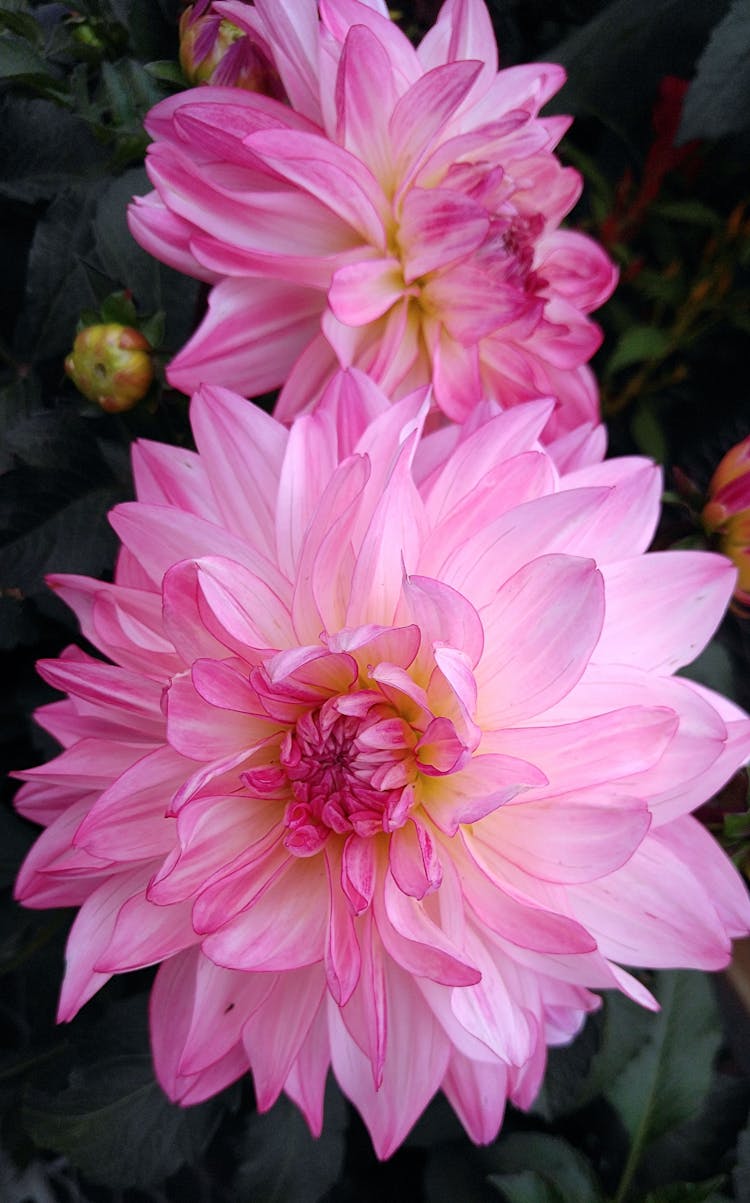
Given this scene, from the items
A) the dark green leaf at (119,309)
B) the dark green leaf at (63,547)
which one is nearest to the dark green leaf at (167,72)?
the dark green leaf at (119,309)

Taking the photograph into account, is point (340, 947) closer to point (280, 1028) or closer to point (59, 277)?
point (280, 1028)

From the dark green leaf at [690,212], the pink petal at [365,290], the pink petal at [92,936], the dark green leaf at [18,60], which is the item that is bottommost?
the pink petal at [92,936]

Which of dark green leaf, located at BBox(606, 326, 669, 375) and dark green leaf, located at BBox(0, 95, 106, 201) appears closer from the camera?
dark green leaf, located at BBox(0, 95, 106, 201)

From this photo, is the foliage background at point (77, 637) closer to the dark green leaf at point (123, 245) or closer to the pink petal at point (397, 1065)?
the dark green leaf at point (123, 245)

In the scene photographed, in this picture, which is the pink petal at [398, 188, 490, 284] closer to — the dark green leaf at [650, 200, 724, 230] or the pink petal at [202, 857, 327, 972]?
the pink petal at [202, 857, 327, 972]

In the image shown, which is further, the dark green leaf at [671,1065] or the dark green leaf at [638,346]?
the dark green leaf at [638,346]

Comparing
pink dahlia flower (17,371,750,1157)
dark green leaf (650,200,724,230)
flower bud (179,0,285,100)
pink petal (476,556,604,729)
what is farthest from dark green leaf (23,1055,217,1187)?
dark green leaf (650,200,724,230)

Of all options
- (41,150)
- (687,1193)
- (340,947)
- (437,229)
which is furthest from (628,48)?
(687,1193)
